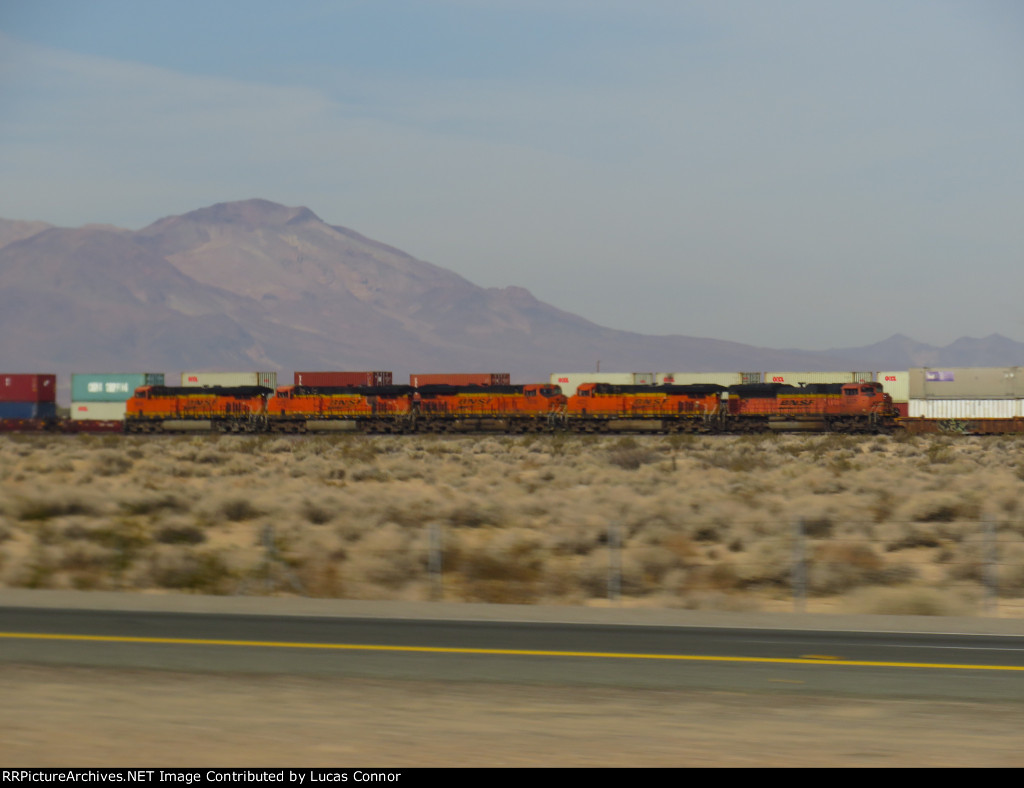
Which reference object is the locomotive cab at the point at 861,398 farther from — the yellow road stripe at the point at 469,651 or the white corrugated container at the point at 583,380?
the yellow road stripe at the point at 469,651

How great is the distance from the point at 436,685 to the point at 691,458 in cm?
4112

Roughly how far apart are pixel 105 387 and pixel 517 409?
1577 inches

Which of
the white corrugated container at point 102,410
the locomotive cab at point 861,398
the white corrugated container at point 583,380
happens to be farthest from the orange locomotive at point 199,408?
the locomotive cab at point 861,398

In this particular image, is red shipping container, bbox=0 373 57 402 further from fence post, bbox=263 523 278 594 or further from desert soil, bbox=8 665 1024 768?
desert soil, bbox=8 665 1024 768

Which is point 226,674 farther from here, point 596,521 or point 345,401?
point 345,401

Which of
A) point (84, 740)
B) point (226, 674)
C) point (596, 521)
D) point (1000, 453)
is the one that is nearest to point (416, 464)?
point (596, 521)

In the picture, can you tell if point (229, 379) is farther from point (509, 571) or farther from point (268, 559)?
point (509, 571)

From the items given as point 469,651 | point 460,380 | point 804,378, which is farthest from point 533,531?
point 804,378

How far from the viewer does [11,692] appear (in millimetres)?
10906

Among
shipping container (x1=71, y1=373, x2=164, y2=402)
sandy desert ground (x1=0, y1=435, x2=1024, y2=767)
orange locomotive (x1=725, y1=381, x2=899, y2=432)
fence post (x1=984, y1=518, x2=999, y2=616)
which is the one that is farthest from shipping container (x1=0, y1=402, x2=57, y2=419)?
fence post (x1=984, y1=518, x2=999, y2=616)

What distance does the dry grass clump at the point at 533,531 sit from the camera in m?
19.2

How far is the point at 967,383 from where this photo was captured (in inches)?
3772

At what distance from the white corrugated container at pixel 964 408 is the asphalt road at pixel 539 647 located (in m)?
82.3
